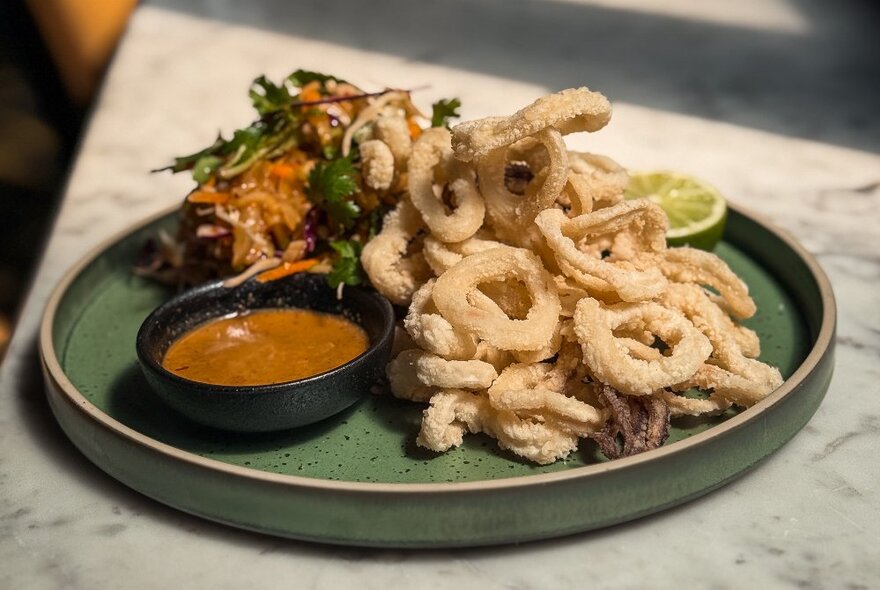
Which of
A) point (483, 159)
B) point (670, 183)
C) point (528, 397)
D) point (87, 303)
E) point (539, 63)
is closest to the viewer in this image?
point (528, 397)

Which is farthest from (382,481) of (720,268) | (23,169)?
(23,169)

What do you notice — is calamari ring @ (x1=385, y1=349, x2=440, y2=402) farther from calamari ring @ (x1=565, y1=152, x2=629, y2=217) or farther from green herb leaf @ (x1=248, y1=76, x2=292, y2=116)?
green herb leaf @ (x1=248, y1=76, x2=292, y2=116)

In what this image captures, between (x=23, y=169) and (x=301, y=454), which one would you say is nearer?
(x=301, y=454)

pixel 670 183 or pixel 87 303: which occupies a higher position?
pixel 670 183

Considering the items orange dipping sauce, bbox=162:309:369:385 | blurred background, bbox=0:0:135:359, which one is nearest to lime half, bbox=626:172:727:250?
orange dipping sauce, bbox=162:309:369:385

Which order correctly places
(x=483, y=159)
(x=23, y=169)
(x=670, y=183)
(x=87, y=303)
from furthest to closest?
(x=23, y=169) < (x=670, y=183) < (x=87, y=303) < (x=483, y=159)

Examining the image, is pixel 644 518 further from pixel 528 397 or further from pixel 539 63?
pixel 539 63

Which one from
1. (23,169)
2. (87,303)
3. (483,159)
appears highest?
(483,159)

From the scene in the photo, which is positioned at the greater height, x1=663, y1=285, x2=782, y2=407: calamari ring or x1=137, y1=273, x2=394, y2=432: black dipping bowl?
x1=663, y1=285, x2=782, y2=407: calamari ring

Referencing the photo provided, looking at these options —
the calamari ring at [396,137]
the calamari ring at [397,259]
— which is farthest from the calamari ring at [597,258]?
the calamari ring at [396,137]
